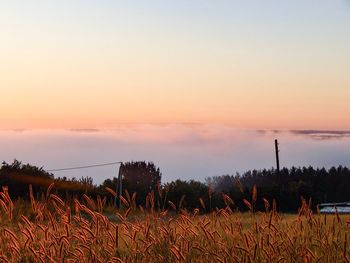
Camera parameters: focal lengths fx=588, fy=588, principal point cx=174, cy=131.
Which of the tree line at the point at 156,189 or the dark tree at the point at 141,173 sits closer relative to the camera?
the tree line at the point at 156,189

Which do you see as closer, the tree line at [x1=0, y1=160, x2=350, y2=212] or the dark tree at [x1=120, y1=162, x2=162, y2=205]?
the tree line at [x1=0, y1=160, x2=350, y2=212]

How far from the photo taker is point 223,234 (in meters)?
9.02

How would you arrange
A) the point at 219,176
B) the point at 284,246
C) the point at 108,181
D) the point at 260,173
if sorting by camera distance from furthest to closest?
1. the point at 260,173
2. the point at 219,176
3. the point at 108,181
4. the point at 284,246

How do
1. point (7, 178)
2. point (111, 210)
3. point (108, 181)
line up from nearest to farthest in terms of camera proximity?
point (111, 210) → point (7, 178) → point (108, 181)

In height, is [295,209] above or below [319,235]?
below

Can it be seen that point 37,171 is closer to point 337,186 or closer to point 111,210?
point 111,210

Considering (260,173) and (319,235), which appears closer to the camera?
(319,235)

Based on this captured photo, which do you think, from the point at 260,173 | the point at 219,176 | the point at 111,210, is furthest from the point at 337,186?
the point at 111,210

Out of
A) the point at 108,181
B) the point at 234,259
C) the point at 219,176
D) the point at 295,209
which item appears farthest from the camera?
the point at 219,176

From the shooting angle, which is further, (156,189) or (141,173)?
(141,173)

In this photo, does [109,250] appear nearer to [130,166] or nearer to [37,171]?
[37,171]

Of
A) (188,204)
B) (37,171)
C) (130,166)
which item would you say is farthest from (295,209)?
(37,171)

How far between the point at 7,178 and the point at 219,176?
29658 millimetres

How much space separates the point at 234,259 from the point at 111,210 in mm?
16719
